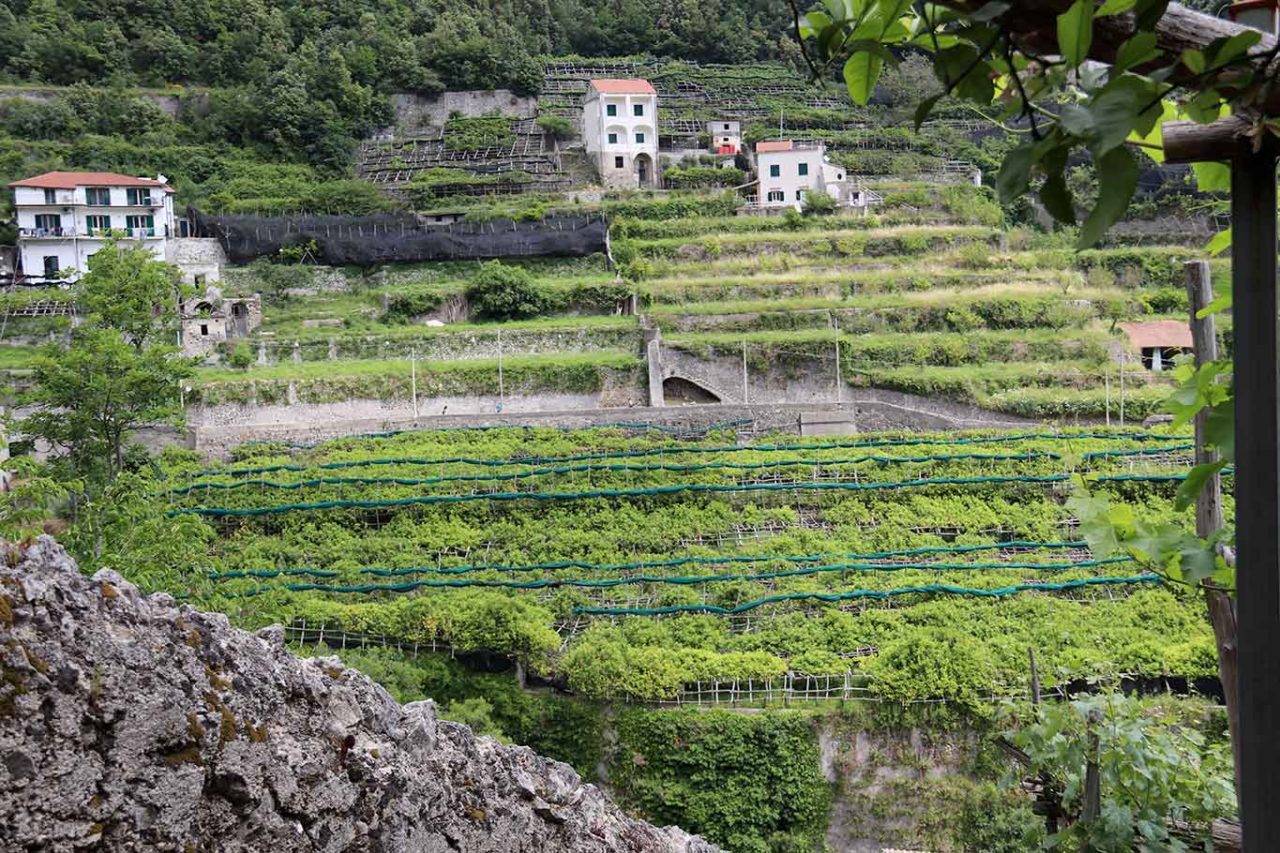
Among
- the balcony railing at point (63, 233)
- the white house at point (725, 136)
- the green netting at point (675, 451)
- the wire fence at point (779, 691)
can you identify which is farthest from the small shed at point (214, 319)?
the white house at point (725, 136)

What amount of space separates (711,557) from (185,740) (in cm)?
1191

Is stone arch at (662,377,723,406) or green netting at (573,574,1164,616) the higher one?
stone arch at (662,377,723,406)

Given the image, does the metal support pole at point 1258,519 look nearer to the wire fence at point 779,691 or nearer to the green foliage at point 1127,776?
the green foliage at point 1127,776

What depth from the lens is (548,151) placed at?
38375mm

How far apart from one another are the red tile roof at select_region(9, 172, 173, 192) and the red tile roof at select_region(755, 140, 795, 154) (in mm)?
17336

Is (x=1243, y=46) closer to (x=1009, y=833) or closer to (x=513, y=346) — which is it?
(x=1009, y=833)

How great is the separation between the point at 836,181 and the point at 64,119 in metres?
26.4

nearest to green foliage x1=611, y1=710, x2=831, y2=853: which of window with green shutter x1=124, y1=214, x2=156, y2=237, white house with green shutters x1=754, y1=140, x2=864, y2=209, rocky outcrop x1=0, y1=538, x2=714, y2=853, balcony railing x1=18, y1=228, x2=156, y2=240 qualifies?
rocky outcrop x1=0, y1=538, x2=714, y2=853

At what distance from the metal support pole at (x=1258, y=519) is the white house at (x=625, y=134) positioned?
115 ft

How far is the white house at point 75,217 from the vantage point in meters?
28.1

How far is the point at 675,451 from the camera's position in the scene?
17.4 meters

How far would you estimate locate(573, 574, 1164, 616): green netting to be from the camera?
12656 millimetres

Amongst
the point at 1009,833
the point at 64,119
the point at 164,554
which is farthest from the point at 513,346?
the point at 64,119

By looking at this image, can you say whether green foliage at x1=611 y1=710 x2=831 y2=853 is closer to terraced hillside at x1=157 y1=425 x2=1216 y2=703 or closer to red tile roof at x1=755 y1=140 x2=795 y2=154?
terraced hillside at x1=157 y1=425 x2=1216 y2=703
